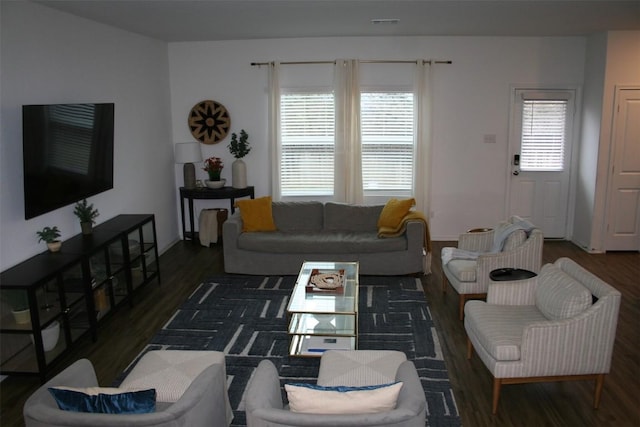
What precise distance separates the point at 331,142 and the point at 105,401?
5449mm

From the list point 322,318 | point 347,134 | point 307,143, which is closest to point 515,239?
point 322,318

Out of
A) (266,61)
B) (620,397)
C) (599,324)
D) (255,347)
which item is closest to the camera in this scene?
Answer: (599,324)

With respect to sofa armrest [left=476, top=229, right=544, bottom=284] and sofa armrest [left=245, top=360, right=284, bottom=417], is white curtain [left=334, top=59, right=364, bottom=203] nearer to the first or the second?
sofa armrest [left=476, top=229, right=544, bottom=284]

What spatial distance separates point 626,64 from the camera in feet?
20.6

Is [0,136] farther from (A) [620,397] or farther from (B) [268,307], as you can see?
(A) [620,397]

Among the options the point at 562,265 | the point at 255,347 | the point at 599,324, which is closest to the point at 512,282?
the point at 562,265

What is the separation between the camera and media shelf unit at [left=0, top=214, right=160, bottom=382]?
3.54 metres

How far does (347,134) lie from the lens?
23.3ft

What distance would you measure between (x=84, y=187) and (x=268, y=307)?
2027 millimetres

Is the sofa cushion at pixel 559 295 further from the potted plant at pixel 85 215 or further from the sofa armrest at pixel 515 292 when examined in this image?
the potted plant at pixel 85 215

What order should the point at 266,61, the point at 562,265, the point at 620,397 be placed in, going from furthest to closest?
1. the point at 266,61
2. the point at 562,265
3. the point at 620,397

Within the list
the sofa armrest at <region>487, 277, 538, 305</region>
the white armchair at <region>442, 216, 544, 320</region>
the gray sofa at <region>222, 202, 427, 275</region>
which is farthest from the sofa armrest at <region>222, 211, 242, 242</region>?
the sofa armrest at <region>487, 277, 538, 305</region>

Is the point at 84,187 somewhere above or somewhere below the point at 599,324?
above

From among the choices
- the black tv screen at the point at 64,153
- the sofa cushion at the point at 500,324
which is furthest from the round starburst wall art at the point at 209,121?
the sofa cushion at the point at 500,324
